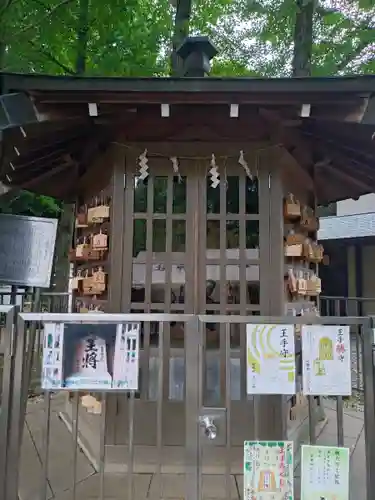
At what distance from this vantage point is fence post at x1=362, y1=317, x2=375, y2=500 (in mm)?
2381

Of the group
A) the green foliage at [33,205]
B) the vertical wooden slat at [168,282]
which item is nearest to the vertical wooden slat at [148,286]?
the vertical wooden slat at [168,282]

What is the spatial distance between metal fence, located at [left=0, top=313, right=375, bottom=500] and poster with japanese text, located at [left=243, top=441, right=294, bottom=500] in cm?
16

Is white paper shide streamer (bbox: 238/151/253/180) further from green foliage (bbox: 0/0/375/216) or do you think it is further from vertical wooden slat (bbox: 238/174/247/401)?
green foliage (bbox: 0/0/375/216)

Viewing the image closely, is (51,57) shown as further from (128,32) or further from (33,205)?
(33,205)

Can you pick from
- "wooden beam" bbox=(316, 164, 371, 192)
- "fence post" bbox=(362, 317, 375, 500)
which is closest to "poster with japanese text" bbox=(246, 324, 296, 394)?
"fence post" bbox=(362, 317, 375, 500)

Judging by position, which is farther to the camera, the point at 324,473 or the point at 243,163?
the point at 243,163

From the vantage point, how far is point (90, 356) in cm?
249

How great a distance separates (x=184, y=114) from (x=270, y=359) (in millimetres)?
1950

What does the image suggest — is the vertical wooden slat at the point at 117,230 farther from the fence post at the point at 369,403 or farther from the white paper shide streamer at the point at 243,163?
the fence post at the point at 369,403

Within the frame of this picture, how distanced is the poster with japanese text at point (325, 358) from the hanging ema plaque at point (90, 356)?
954 mm

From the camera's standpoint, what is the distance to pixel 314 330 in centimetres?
246

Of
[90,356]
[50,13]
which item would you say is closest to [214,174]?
[90,356]

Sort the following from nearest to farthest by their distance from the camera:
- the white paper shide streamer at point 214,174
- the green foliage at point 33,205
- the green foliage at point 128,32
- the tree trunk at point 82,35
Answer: the white paper shide streamer at point 214,174, the green foliage at point 128,32, the tree trunk at point 82,35, the green foliage at point 33,205

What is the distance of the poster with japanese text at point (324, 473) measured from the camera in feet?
7.66
